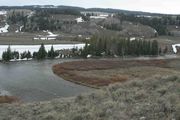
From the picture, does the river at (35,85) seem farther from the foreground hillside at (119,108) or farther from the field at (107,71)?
the foreground hillside at (119,108)

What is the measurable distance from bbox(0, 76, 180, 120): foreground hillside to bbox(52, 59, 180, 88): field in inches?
1357

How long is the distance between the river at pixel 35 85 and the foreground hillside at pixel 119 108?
70.5 ft

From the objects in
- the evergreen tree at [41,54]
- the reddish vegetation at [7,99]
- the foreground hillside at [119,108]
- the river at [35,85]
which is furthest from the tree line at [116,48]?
the foreground hillside at [119,108]

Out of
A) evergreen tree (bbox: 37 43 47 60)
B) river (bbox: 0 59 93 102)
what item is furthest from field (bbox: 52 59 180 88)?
evergreen tree (bbox: 37 43 47 60)

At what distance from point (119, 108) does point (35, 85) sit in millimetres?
36884

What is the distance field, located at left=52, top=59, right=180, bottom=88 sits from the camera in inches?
2338

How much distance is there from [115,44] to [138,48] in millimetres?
8735

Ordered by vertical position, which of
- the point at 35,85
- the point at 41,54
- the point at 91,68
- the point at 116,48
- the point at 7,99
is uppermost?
the point at 7,99

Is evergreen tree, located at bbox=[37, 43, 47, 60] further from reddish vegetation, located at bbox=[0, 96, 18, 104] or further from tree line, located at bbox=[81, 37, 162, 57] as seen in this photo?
reddish vegetation, located at bbox=[0, 96, 18, 104]

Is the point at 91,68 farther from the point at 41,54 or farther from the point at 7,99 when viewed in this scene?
the point at 7,99

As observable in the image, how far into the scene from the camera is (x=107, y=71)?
238ft

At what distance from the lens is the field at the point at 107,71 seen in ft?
195

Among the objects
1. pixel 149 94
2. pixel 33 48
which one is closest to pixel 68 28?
pixel 33 48

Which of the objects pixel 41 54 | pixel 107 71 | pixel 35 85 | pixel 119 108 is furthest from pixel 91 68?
pixel 119 108
